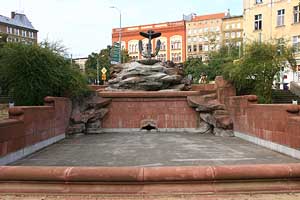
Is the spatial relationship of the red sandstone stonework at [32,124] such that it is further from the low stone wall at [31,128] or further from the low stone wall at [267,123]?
the low stone wall at [267,123]

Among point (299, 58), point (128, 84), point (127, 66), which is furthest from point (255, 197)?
point (299, 58)

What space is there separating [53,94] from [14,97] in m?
1.77

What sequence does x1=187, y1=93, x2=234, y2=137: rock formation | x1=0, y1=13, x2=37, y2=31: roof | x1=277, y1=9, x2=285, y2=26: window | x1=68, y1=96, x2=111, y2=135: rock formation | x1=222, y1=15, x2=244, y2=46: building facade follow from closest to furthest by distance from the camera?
x1=187, y1=93, x2=234, y2=137: rock formation < x1=68, y1=96, x2=111, y2=135: rock formation < x1=277, y1=9, x2=285, y2=26: window < x1=222, y1=15, x2=244, y2=46: building facade < x1=0, y1=13, x2=37, y2=31: roof

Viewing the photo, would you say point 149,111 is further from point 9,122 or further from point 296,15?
point 296,15

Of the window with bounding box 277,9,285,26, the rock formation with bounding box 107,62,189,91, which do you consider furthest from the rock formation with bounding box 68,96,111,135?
the window with bounding box 277,9,285,26

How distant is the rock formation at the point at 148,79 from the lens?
22.2 m

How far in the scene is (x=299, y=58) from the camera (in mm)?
44688

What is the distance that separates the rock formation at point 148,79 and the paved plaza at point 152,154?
7811mm

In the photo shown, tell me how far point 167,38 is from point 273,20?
2470 inches

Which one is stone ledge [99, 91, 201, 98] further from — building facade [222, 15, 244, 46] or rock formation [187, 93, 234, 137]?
building facade [222, 15, 244, 46]

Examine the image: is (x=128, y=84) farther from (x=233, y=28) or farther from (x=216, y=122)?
(x=233, y=28)

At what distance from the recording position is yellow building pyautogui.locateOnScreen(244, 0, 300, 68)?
46562 mm

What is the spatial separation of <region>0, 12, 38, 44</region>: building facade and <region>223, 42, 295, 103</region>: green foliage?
95822 millimetres

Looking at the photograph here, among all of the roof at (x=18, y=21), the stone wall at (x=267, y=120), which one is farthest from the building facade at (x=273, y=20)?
the roof at (x=18, y=21)
